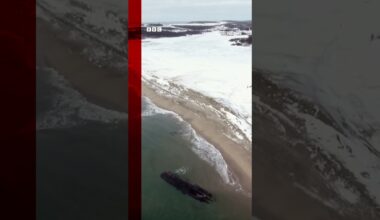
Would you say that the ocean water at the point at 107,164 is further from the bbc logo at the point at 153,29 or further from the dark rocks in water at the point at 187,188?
the bbc logo at the point at 153,29

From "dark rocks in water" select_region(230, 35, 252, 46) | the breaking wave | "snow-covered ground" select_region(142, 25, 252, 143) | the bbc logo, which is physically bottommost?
the breaking wave

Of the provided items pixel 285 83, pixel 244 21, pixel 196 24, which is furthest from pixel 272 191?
pixel 196 24

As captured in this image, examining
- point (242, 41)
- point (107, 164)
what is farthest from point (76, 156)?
point (242, 41)

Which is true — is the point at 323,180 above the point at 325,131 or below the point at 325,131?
below

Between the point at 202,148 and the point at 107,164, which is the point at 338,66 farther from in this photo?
the point at 107,164

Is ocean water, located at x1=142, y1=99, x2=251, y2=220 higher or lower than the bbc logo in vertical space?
lower

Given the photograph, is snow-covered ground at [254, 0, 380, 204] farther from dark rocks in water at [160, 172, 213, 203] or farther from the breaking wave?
dark rocks in water at [160, 172, 213, 203]

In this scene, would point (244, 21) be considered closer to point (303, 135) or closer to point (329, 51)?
point (329, 51)
